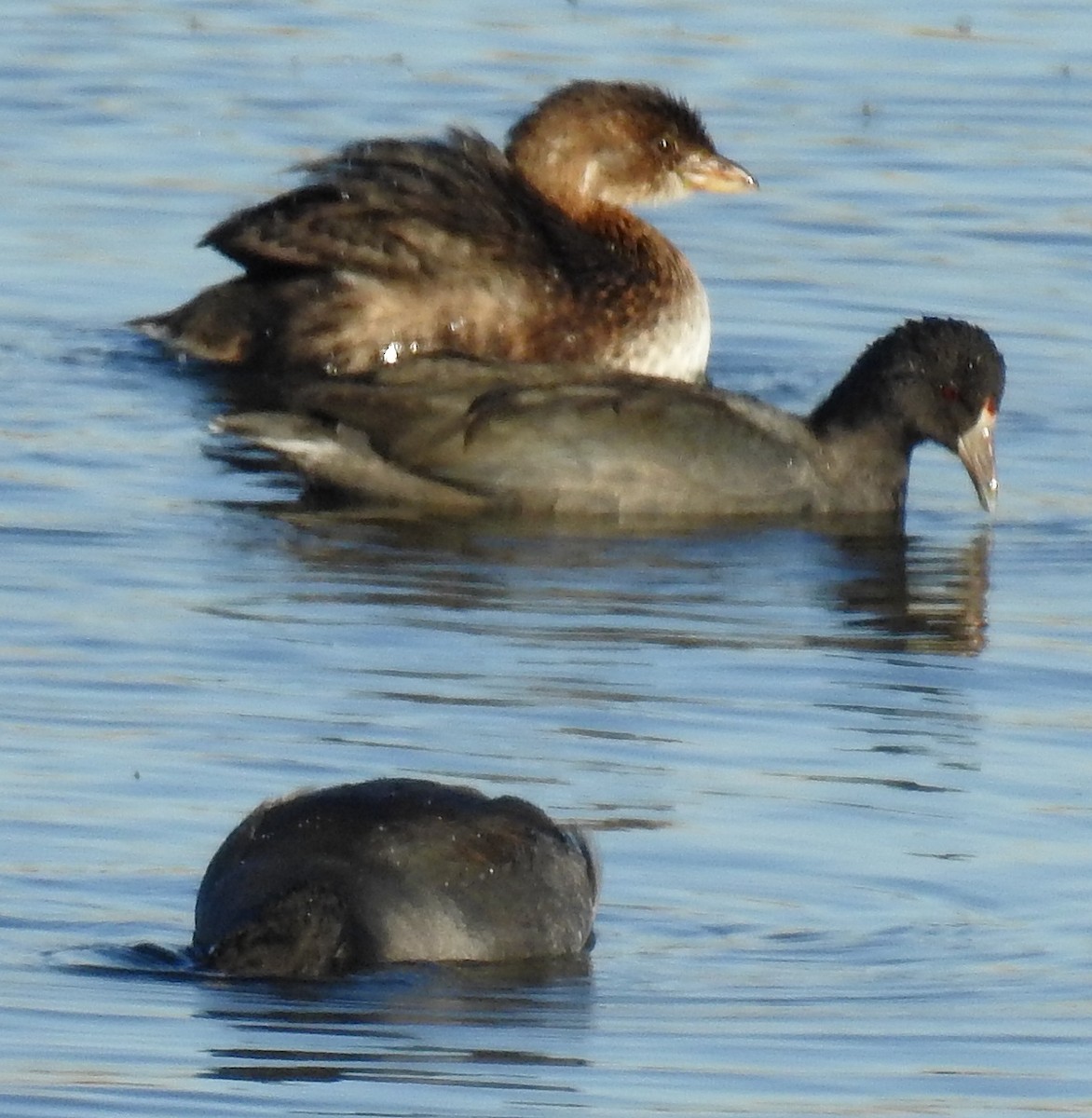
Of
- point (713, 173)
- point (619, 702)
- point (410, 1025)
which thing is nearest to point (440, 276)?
point (713, 173)

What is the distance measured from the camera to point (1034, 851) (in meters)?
8.09

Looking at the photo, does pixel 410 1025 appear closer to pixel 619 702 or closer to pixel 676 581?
pixel 619 702

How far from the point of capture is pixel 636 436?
1162 centimetres

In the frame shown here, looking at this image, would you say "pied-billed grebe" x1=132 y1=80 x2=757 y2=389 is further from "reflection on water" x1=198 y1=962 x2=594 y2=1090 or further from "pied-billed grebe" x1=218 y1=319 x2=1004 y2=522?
"reflection on water" x1=198 y1=962 x2=594 y2=1090

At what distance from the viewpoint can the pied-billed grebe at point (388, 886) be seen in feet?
23.7

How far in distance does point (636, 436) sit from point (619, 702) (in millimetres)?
2372

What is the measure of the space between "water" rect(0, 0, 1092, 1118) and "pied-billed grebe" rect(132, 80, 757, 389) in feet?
1.24

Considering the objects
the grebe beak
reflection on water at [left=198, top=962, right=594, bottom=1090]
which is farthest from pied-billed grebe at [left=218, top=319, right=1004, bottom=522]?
reflection on water at [left=198, top=962, right=594, bottom=1090]

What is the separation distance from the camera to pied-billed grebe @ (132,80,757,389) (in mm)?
13562

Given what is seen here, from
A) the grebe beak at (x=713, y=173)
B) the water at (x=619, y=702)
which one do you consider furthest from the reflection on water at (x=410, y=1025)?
the grebe beak at (x=713, y=173)

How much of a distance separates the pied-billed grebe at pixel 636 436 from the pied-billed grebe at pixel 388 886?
4050mm

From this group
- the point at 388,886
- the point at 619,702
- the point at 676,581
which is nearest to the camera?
the point at 388,886

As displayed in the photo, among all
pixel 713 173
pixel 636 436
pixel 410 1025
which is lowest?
pixel 410 1025

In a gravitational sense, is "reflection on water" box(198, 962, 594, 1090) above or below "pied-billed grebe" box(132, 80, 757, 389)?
below
